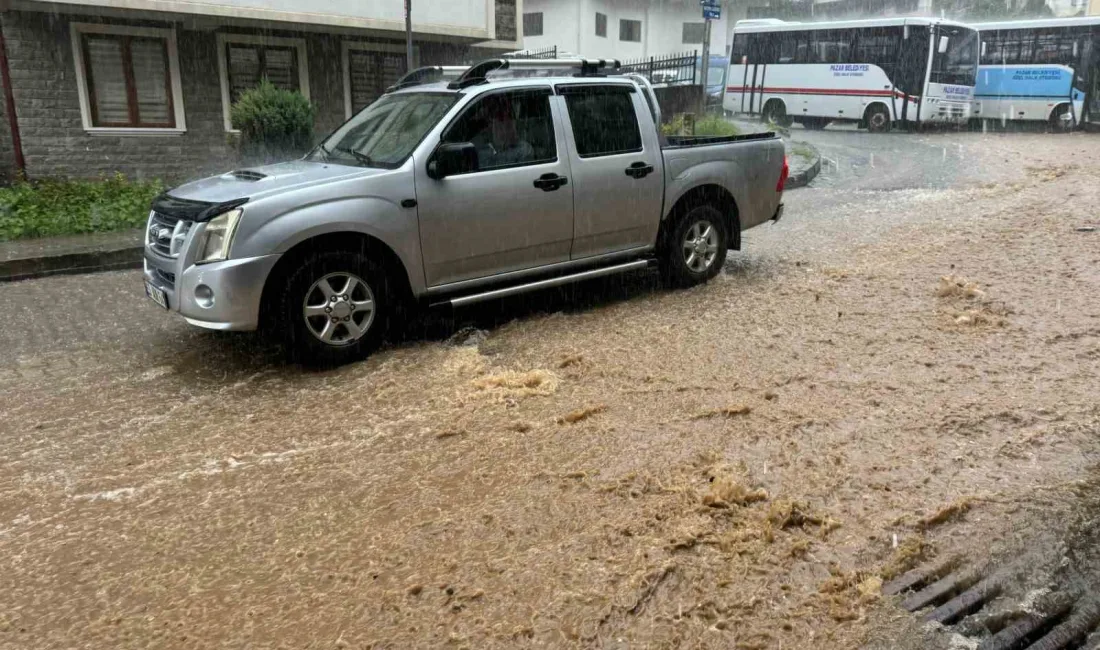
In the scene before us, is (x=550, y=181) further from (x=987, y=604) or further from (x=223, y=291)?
(x=987, y=604)

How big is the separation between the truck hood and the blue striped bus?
24.5 meters

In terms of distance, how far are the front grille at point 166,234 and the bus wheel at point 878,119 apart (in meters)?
23.4

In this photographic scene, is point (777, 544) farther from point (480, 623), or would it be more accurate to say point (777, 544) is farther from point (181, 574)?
point (181, 574)

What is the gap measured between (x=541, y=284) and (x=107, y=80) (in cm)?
1182

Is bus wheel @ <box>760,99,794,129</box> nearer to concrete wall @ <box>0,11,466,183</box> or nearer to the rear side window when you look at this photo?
concrete wall @ <box>0,11,466,183</box>

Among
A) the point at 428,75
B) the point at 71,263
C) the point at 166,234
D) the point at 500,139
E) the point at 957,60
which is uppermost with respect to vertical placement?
the point at 957,60

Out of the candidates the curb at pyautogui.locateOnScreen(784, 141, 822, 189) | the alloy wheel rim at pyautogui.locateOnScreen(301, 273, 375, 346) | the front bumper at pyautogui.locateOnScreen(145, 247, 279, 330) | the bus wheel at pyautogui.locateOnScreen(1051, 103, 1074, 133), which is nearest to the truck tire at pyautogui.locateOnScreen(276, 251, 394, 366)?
the alloy wheel rim at pyautogui.locateOnScreen(301, 273, 375, 346)

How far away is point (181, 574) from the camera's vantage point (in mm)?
3203

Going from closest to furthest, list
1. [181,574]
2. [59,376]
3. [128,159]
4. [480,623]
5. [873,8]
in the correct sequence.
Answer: [480,623], [181,574], [59,376], [128,159], [873,8]

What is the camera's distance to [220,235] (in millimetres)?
5031

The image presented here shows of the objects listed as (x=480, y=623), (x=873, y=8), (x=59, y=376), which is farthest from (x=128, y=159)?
(x=873, y=8)

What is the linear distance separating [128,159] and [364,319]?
1138 cm

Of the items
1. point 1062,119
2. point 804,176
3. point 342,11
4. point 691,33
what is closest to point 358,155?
point 804,176

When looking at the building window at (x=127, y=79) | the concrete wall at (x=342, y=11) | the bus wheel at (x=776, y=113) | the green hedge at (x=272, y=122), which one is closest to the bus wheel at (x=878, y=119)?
the bus wheel at (x=776, y=113)
